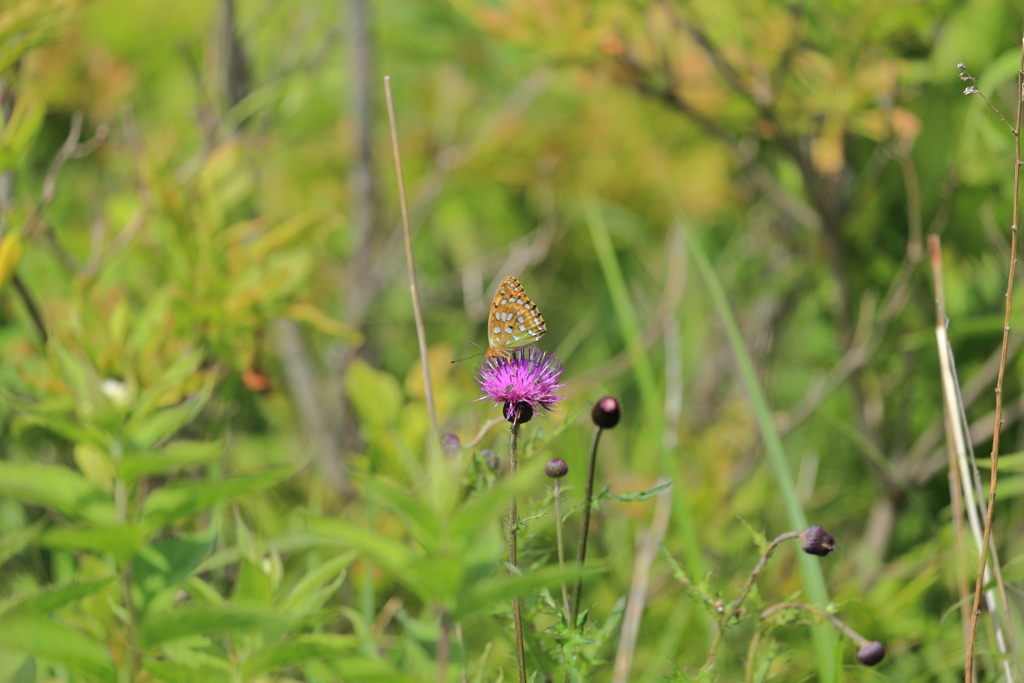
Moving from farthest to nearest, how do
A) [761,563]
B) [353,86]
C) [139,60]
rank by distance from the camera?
[139,60], [353,86], [761,563]

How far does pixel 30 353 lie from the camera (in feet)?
3.85

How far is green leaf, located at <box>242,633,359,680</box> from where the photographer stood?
0.44m

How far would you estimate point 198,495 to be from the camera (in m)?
0.43

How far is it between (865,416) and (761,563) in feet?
2.89

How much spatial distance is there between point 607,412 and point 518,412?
107 mm

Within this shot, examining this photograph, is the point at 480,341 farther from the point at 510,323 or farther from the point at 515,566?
the point at 515,566

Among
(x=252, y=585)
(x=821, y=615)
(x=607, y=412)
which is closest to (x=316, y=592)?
(x=252, y=585)

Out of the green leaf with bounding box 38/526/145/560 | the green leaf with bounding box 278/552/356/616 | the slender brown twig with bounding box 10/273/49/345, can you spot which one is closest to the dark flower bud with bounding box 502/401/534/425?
the green leaf with bounding box 278/552/356/616

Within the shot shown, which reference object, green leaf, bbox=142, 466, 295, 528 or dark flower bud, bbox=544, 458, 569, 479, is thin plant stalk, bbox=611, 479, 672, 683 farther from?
green leaf, bbox=142, 466, 295, 528

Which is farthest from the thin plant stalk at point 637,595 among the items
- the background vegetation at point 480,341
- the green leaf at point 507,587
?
the green leaf at point 507,587

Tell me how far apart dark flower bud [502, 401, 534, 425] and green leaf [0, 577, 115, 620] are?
0.94ft

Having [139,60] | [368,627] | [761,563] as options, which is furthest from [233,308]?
[139,60]

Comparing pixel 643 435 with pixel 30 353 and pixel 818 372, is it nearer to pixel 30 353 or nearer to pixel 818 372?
pixel 818 372

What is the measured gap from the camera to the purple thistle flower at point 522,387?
24.7 inches
